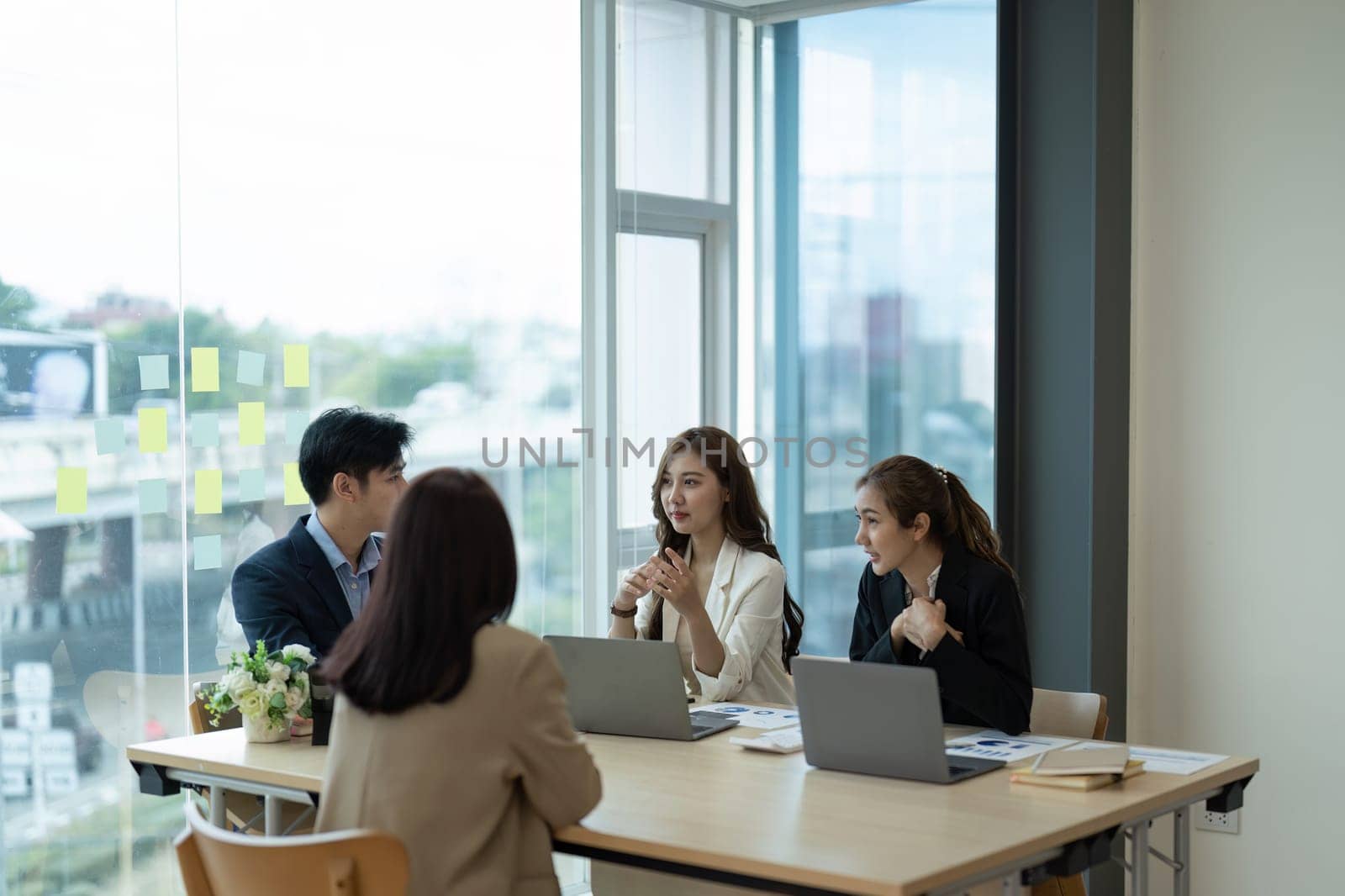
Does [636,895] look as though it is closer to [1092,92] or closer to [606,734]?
[606,734]

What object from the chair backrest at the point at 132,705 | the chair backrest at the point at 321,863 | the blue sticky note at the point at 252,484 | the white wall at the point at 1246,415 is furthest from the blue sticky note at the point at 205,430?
the white wall at the point at 1246,415

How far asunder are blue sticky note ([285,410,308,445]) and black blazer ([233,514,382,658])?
58 centimetres

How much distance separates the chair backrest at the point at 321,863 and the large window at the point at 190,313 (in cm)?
170

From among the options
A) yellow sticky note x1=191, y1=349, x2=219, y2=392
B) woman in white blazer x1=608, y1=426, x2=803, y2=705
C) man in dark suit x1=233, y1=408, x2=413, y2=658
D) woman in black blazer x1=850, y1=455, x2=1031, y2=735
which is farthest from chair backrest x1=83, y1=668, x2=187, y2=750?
woman in black blazer x1=850, y1=455, x2=1031, y2=735

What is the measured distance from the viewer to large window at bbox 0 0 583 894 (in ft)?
12.2

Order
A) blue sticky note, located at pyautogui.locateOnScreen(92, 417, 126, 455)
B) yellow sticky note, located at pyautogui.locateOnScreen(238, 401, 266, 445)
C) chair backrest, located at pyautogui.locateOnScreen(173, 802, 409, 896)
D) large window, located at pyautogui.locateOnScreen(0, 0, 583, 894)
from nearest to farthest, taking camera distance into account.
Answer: chair backrest, located at pyautogui.locateOnScreen(173, 802, 409, 896) → large window, located at pyautogui.locateOnScreen(0, 0, 583, 894) → blue sticky note, located at pyautogui.locateOnScreen(92, 417, 126, 455) → yellow sticky note, located at pyautogui.locateOnScreen(238, 401, 266, 445)

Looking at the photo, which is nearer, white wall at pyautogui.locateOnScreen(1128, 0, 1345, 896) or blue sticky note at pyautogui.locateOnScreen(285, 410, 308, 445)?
blue sticky note at pyautogui.locateOnScreen(285, 410, 308, 445)

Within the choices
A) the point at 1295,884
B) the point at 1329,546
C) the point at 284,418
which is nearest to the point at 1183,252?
the point at 1329,546

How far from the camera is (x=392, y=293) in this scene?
457cm

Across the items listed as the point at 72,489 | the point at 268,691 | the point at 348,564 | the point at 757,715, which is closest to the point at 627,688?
the point at 757,715

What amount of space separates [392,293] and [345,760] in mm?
2404

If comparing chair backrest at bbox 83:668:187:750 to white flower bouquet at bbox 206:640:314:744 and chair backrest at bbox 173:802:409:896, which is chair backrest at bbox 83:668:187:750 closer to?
white flower bouquet at bbox 206:640:314:744

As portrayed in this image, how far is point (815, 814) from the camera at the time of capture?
2.56 metres

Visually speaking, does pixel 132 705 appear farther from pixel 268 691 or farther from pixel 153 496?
pixel 268 691
